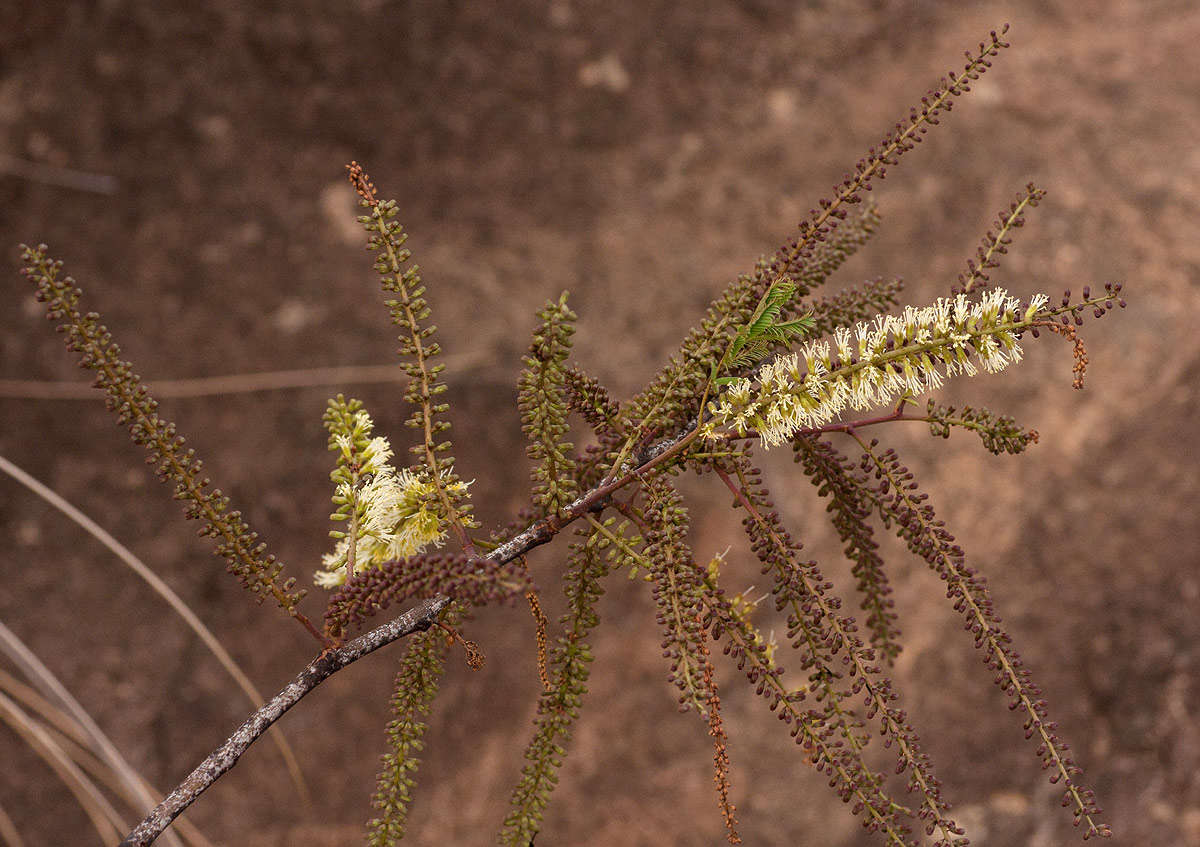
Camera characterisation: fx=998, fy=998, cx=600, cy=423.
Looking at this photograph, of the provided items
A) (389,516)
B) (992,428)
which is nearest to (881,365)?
(992,428)

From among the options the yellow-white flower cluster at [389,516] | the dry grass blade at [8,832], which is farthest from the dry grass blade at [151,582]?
the yellow-white flower cluster at [389,516]

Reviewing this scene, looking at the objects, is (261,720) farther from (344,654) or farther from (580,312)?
(580,312)

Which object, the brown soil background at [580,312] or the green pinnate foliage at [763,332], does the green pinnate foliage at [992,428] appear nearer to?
the green pinnate foliage at [763,332]

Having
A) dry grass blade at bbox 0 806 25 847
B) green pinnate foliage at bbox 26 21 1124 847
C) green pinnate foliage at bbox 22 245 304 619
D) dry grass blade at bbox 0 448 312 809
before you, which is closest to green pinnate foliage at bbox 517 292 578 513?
green pinnate foliage at bbox 26 21 1124 847

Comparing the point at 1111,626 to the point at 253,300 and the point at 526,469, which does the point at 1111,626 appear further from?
the point at 253,300

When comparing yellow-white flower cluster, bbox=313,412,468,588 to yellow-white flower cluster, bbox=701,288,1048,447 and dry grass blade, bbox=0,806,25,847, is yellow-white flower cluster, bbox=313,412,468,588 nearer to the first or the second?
yellow-white flower cluster, bbox=701,288,1048,447
